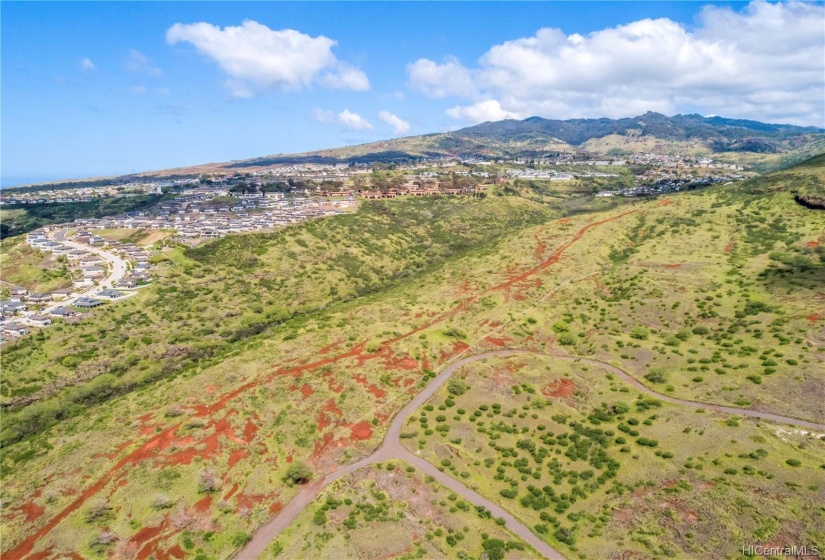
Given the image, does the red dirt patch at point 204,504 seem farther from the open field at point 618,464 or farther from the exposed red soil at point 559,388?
the exposed red soil at point 559,388

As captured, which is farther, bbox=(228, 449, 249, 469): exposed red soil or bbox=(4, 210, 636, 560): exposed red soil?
bbox=(228, 449, 249, 469): exposed red soil

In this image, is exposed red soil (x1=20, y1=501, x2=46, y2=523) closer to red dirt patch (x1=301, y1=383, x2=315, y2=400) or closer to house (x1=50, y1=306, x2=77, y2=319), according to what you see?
red dirt patch (x1=301, y1=383, x2=315, y2=400)

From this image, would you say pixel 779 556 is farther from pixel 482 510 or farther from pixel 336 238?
pixel 336 238

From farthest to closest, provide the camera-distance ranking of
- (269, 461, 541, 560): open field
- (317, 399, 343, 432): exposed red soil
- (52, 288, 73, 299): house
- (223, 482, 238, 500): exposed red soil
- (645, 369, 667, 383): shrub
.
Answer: (52, 288, 73, 299): house
(645, 369, 667, 383): shrub
(317, 399, 343, 432): exposed red soil
(223, 482, 238, 500): exposed red soil
(269, 461, 541, 560): open field

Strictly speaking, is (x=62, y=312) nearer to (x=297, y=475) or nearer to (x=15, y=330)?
(x=15, y=330)

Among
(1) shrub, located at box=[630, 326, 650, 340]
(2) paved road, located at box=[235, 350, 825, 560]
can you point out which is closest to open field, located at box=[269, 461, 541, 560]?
(2) paved road, located at box=[235, 350, 825, 560]
